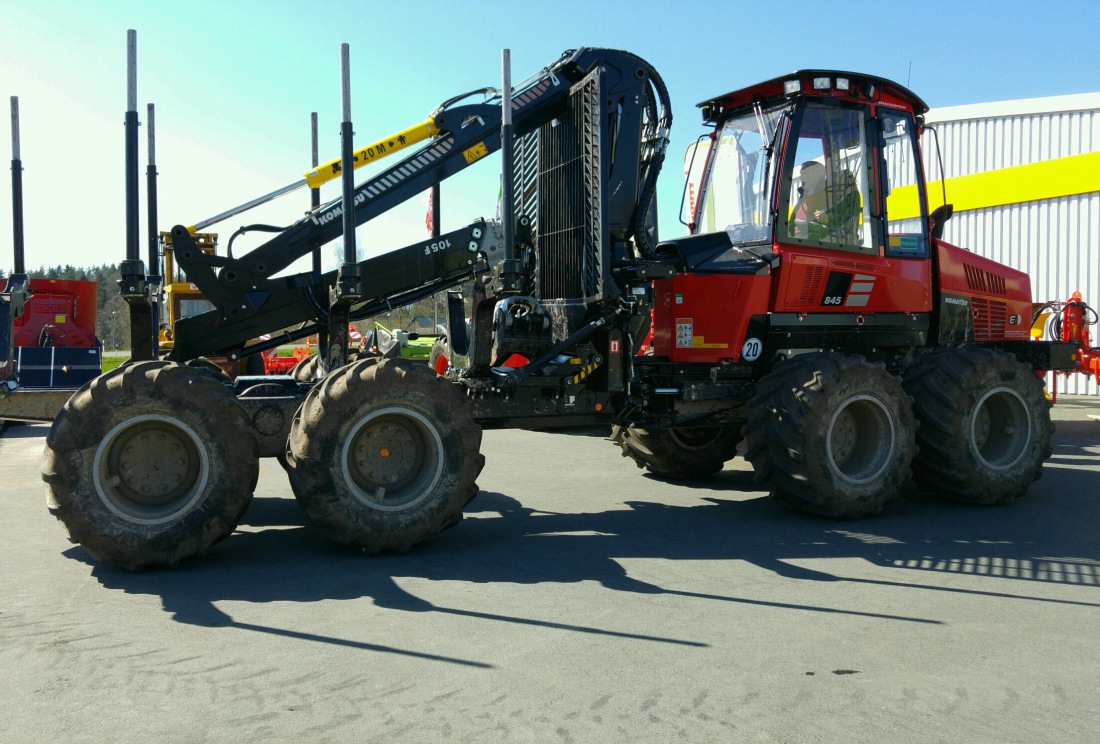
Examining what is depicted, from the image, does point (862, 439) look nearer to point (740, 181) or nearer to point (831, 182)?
point (831, 182)

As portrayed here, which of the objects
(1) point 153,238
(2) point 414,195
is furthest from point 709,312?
(1) point 153,238

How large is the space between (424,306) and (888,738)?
8071 millimetres

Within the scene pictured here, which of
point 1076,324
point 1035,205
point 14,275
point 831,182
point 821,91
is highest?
point 1035,205

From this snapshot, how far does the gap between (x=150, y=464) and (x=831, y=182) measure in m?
6.00

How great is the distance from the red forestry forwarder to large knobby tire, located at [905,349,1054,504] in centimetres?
2

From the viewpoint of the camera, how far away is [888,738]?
3473 millimetres

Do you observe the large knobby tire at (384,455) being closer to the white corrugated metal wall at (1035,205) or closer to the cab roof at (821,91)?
the cab roof at (821,91)

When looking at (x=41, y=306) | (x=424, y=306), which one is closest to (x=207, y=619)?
(x=424, y=306)

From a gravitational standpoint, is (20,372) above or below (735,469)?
above

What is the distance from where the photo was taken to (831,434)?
24.8 feet

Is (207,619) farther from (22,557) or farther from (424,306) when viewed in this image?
(424,306)

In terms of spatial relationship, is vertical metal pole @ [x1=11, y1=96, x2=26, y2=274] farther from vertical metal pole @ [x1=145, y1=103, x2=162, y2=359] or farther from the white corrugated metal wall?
the white corrugated metal wall

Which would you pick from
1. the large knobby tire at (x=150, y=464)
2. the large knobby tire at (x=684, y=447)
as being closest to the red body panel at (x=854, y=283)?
the large knobby tire at (x=684, y=447)

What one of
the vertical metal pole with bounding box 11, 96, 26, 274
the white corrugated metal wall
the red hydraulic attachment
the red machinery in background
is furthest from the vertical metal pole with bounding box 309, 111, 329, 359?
the white corrugated metal wall
